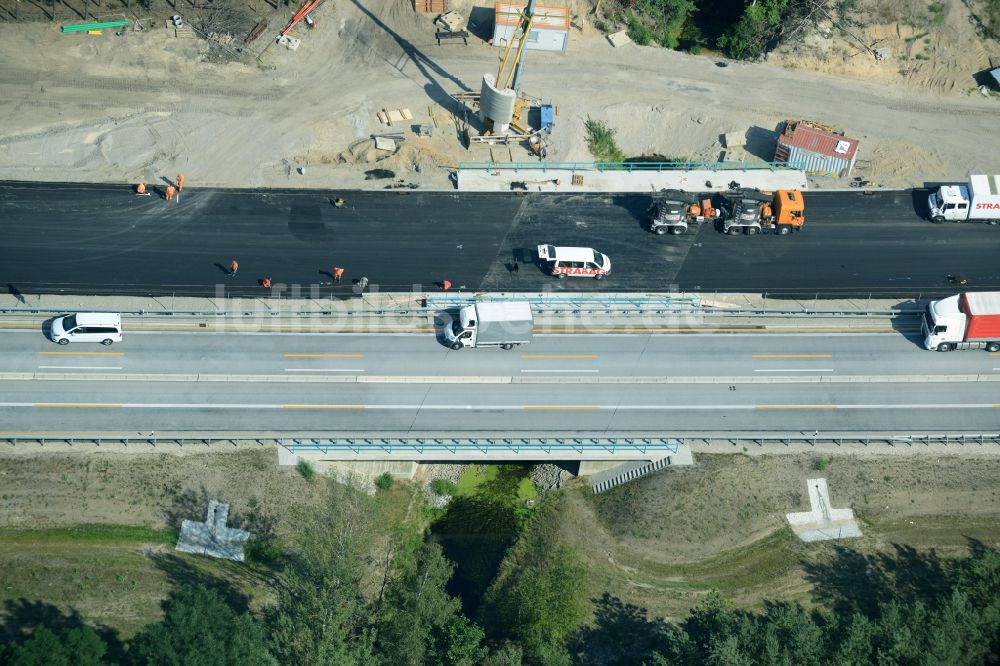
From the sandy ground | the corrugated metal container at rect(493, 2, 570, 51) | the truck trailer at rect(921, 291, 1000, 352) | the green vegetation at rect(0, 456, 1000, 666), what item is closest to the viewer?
the green vegetation at rect(0, 456, 1000, 666)

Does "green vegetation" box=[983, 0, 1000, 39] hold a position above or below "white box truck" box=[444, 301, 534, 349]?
above

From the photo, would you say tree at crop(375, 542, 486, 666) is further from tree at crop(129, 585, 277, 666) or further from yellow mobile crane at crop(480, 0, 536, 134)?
yellow mobile crane at crop(480, 0, 536, 134)

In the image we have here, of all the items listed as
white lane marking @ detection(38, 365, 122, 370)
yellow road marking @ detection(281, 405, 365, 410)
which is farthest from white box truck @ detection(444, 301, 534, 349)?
white lane marking @ detection(38, 365, 122, 370)

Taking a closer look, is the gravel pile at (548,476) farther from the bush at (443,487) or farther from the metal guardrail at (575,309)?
the metal guardrail at (575,309)

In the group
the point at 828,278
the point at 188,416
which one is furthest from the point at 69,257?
the point at 828,278

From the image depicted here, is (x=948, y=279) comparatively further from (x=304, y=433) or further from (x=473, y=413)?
(x=304, y=433)

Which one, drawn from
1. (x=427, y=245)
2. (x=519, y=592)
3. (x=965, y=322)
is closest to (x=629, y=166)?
(x=427, y=245)

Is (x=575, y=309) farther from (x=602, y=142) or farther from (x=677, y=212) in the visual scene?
(x=602, y=142)

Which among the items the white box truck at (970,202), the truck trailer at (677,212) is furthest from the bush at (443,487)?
the white box truck at (970,202)
